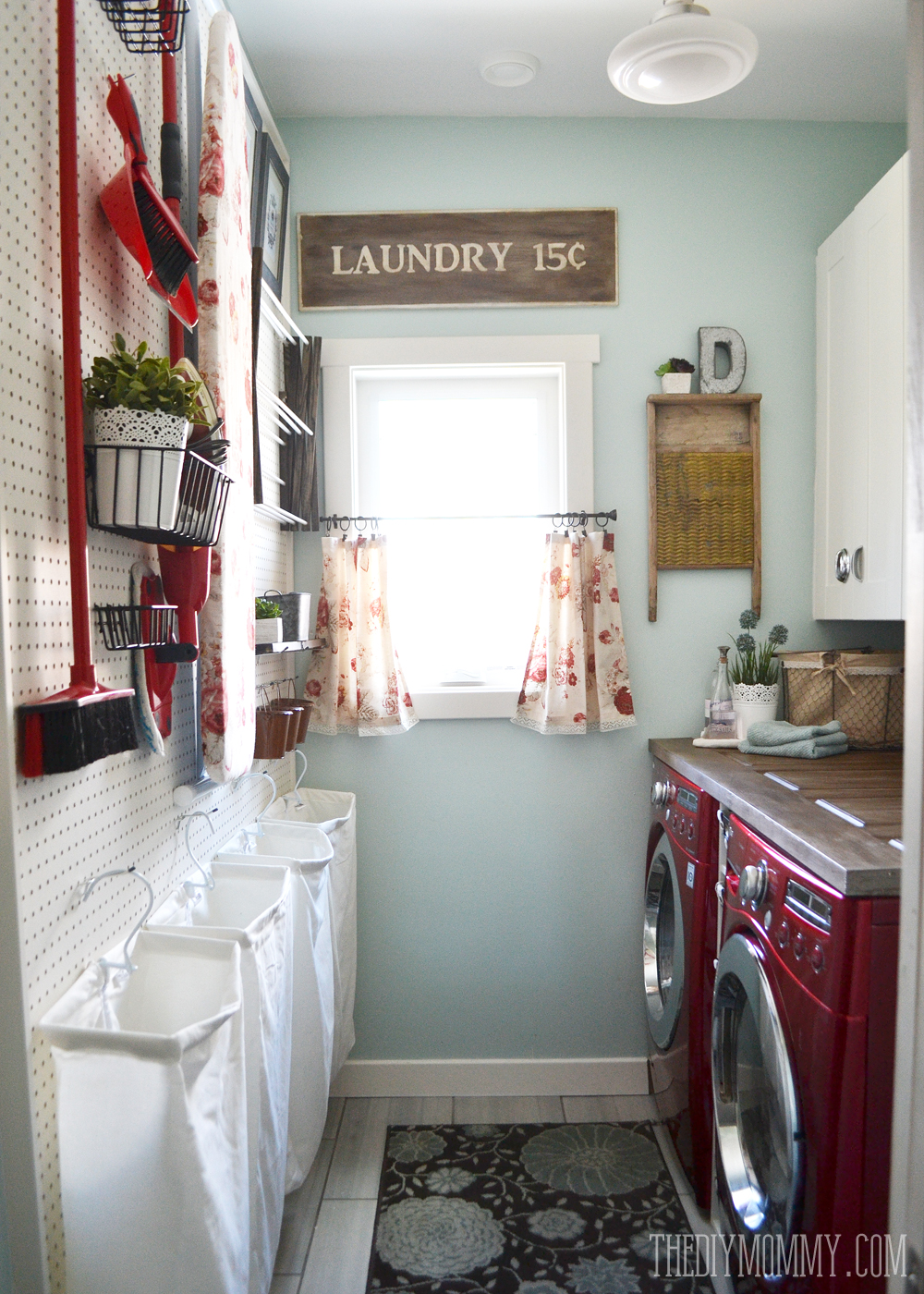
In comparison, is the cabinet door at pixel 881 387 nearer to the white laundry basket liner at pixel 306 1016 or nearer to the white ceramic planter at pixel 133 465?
the white laundry basket liner at pixel 306 1016

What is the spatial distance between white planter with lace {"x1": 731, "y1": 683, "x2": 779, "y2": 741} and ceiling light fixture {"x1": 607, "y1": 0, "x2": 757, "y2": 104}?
1.44 meters

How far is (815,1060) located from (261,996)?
84 centimetres

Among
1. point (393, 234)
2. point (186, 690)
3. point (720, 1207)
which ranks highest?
point (393, 234)

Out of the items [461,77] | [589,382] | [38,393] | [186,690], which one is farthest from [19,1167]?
[461,77]

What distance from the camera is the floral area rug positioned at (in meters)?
1.81

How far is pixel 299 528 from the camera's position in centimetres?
249

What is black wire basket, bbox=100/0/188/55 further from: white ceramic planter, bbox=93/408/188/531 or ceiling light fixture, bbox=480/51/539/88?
ceiling light fixture, bbox=480/51/539/88

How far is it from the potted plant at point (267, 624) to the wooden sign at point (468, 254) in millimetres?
1064

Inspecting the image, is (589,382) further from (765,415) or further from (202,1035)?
(202,1035)

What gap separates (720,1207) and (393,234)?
2.57 metres

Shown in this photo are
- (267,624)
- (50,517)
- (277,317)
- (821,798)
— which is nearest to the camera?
(50,517)

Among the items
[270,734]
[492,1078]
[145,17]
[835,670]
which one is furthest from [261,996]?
[835,670]

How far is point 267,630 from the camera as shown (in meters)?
1.86

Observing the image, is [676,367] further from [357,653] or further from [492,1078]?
[492,1078]
